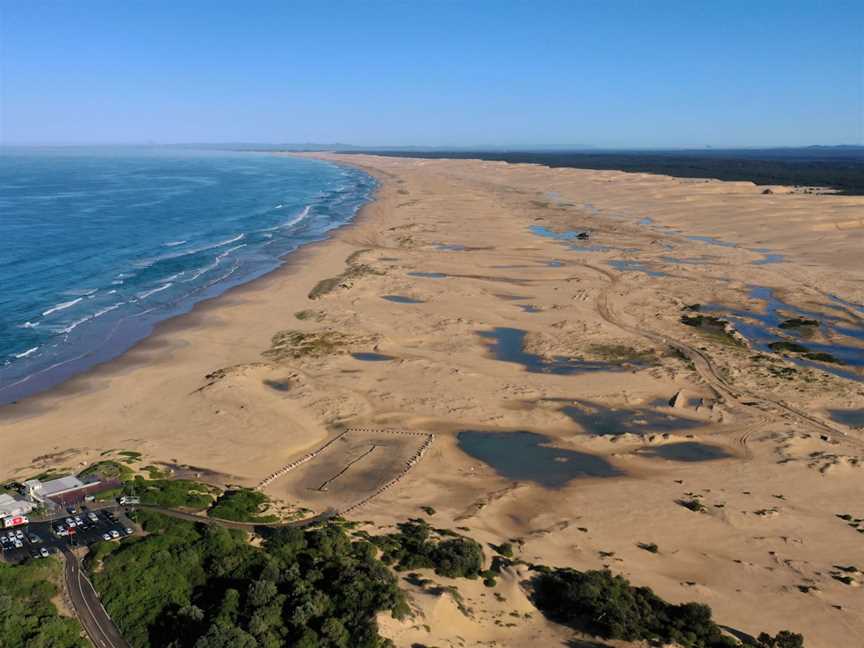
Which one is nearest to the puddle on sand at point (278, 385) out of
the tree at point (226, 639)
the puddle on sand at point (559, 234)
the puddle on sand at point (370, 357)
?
the puddle on sand at point (370, 357)

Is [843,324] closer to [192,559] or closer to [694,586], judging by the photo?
[694,586]

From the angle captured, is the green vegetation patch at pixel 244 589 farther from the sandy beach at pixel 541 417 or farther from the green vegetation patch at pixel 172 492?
the green vegetation patch at pixel 172 492

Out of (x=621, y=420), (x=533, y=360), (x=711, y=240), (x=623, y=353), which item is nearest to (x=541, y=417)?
(x=621, y=420)

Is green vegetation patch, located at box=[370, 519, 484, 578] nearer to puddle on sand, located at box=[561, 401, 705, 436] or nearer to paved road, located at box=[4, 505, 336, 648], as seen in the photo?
paved road, located at box=[4, 505, 336, 648]

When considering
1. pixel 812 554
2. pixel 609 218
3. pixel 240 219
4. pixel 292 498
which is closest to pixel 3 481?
pixel 292 498

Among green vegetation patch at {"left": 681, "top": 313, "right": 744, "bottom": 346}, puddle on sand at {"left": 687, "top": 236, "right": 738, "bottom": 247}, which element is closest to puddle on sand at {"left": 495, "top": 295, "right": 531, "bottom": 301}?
green vegetation patch at {"left": 681, "top": 313, "right": 744, "bottom": 346}
